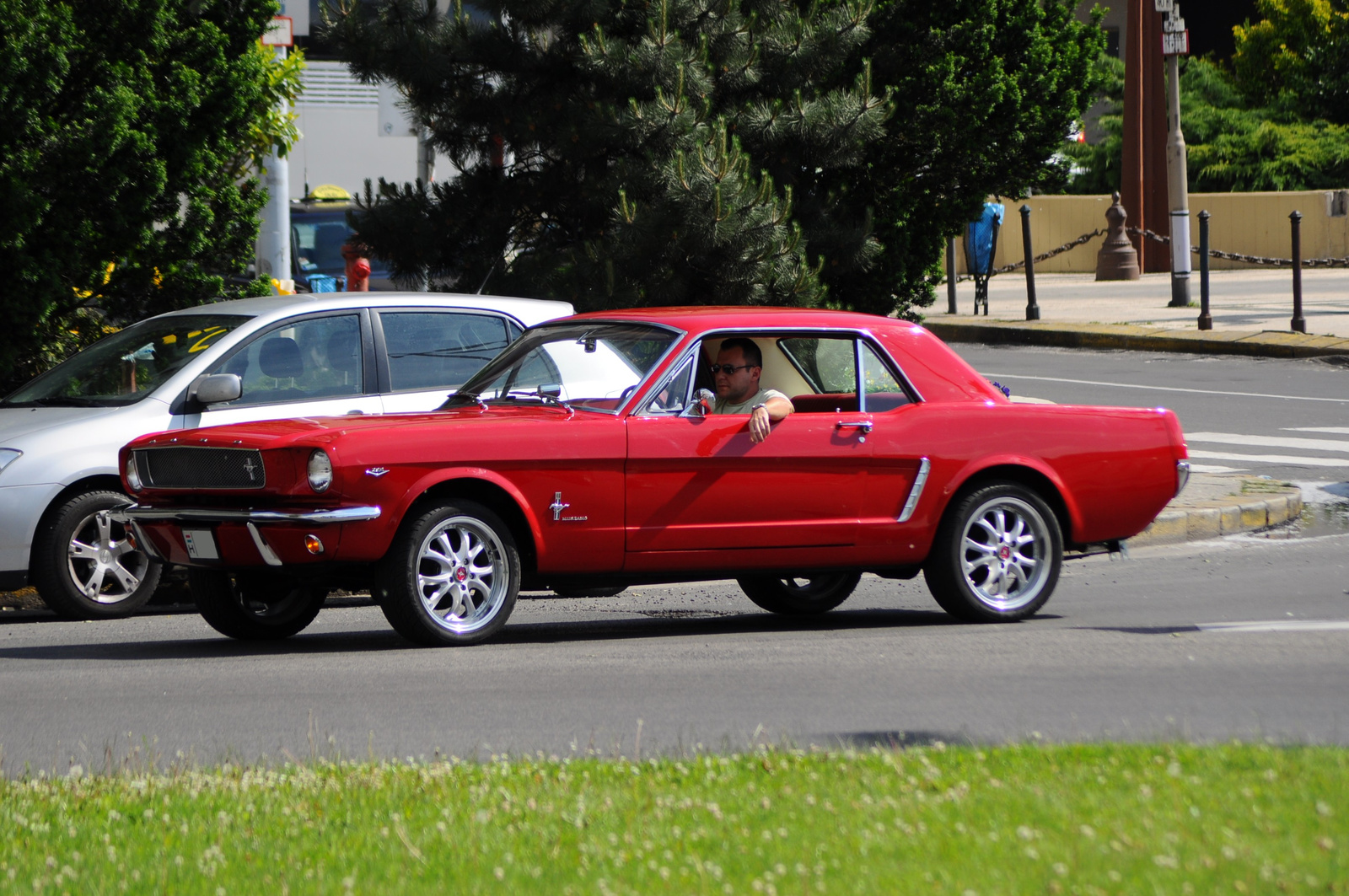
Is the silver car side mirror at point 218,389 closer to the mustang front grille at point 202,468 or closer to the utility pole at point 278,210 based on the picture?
the mustang front grille at point 202,468

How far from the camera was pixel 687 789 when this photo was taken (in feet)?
16.2

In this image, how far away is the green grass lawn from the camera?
4.01 m

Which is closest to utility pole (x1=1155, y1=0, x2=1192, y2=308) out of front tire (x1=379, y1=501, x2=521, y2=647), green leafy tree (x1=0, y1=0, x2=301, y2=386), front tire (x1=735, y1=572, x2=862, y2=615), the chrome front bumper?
green leafy tree (x1=0, y1=0, x2=301, y2=386)

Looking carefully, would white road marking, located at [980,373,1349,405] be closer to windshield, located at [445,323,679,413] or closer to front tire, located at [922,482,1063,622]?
front tire, located at [922,482,1063,622]

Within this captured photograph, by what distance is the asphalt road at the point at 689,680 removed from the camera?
19.6 feet

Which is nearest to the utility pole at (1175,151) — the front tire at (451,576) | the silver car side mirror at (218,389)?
the silver car side mirror at (218,389)

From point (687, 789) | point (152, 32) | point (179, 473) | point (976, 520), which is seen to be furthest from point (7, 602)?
point (687, 789)

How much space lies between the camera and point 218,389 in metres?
9.04

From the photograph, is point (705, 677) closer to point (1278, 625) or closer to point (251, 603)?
point (251, 603)

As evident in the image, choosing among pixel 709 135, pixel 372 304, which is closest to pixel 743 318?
pixel 372 304

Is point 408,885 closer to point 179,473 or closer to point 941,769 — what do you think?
point 941,769

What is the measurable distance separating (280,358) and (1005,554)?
3.96 m

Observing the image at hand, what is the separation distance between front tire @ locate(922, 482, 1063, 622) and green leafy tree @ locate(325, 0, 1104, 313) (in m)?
5.43

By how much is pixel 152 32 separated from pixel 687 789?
903 centimetres
